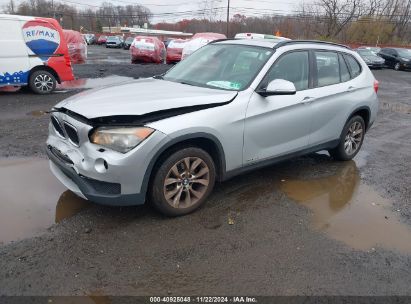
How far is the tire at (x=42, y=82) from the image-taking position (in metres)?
10.5

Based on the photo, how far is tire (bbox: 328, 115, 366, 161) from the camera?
5.57 meters

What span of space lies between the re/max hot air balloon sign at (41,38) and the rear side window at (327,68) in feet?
27.2

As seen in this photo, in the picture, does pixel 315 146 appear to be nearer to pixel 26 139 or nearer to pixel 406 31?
pixel 26 139

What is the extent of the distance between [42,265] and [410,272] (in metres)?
3.11

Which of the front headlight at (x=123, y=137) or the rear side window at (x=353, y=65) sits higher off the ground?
the rear side window at (x=353, y=65)

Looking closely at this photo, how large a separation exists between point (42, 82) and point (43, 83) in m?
0.04

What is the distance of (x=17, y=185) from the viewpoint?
4492 millimetres

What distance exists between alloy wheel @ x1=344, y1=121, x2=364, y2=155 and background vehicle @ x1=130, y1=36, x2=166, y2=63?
64.0 feet

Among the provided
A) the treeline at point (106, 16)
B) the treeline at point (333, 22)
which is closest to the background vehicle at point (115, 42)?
the treeline at point (333, 22)

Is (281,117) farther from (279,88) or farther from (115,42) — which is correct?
(115,42)

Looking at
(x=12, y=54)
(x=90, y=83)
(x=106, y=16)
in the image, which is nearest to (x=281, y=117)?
(x=12, y=54)

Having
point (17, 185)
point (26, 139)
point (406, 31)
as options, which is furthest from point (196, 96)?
point (406, 31)

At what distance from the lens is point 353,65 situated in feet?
18.6

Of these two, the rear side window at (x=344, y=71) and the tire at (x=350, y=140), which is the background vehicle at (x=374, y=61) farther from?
the rear side window at (x=344, y=71)
